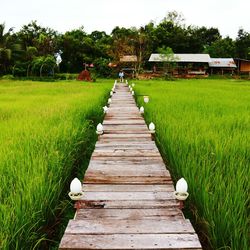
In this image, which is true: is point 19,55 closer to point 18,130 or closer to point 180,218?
point 18,130

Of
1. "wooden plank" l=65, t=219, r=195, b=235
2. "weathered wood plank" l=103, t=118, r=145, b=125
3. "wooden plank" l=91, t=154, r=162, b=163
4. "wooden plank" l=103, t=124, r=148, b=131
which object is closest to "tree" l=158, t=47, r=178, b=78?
"weathered wood plank" l=103, t=118, r=145, b=125

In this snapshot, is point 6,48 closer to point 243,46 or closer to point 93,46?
point 93,46

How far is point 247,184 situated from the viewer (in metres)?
2.37

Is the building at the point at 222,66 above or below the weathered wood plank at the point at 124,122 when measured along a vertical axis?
above

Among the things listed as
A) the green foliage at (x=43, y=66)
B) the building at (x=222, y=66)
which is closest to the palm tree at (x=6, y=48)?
the green foliage at (x=43, y=66)

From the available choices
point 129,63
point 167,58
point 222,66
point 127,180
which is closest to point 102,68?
point 129,63

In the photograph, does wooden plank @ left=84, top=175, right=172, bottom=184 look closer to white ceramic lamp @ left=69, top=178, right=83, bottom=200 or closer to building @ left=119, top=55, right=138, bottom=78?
white ceramic lamp @ left=69, top=178, right=83, bottom=200

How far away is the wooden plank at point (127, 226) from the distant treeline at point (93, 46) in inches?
1024

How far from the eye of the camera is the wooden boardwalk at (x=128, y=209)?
71.2 inches

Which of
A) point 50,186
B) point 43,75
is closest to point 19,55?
point 43,75

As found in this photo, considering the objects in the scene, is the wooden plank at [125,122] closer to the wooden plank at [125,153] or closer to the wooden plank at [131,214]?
the wooden plank at [125,153]

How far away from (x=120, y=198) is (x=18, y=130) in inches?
85.9

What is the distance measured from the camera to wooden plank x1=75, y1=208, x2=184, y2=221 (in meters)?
2.09

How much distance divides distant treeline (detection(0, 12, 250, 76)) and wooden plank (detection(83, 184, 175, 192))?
25.4 metres
